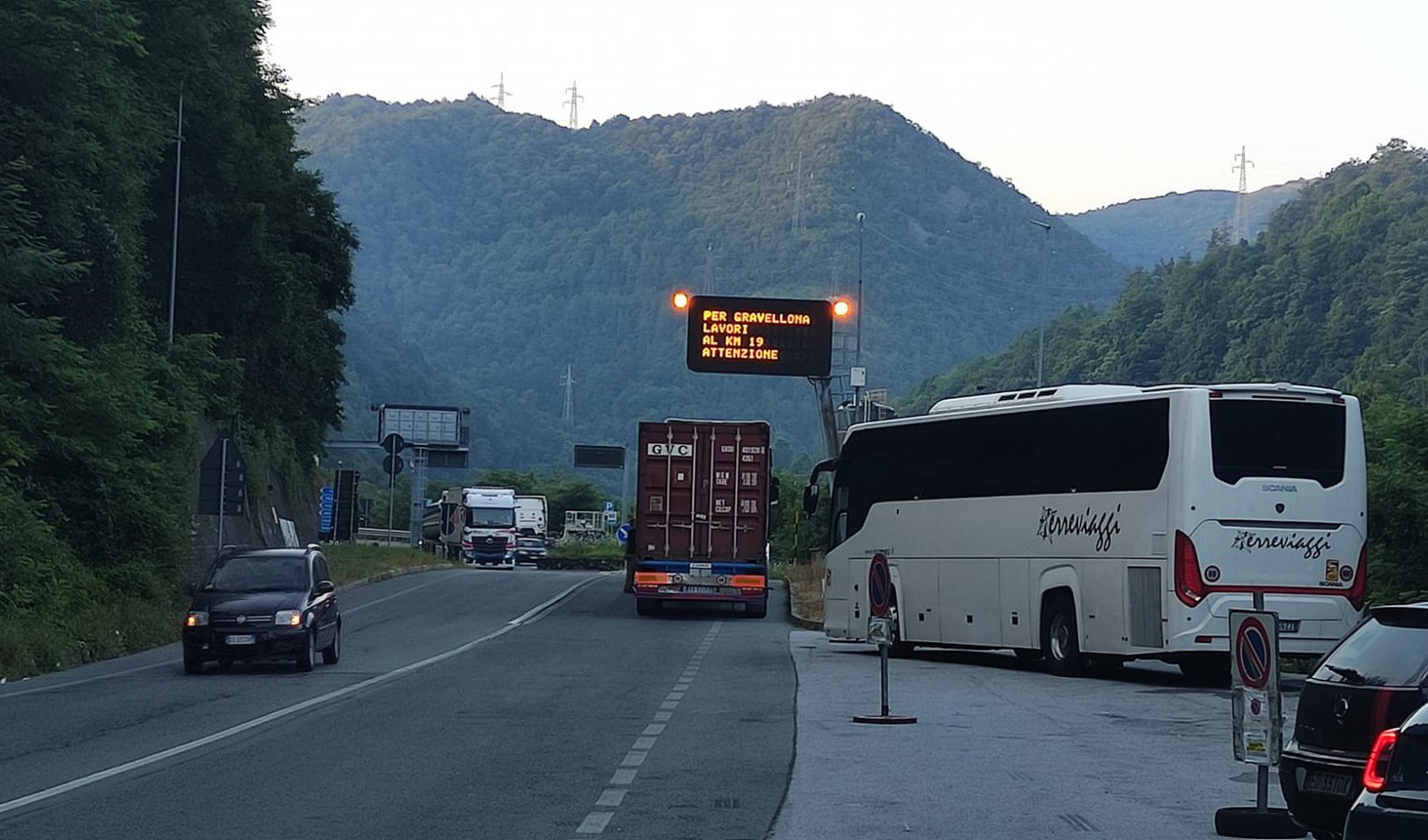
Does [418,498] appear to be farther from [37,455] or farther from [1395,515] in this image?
[1395,515]

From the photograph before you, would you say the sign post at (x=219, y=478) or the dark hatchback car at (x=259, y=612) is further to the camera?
the sign post at (x=219, y=478)

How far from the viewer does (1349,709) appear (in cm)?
920

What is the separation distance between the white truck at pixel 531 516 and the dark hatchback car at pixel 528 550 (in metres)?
2.85

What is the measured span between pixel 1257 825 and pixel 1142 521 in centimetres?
1268

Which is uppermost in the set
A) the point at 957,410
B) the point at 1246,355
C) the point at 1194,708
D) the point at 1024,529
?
the point at 1246,355

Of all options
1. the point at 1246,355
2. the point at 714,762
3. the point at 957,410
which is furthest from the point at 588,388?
the point at 714,762

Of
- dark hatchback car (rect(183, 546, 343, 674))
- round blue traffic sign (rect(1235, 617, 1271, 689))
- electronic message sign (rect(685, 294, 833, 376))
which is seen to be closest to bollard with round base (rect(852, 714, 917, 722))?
round blue traffic sign (rect(1235, 617, 1271, 689))

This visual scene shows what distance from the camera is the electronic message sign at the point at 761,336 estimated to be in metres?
42.4

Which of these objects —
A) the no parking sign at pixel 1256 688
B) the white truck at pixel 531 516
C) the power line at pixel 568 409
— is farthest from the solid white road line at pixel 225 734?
the power line at pixel 568 409

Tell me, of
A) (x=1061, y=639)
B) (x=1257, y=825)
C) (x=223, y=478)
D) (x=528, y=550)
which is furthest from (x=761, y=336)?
(x=528, y=550)

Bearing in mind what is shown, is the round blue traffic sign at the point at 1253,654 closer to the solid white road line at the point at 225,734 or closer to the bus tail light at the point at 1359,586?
the solid white road line at the point at 225,734

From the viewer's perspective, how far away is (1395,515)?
91.0 ft

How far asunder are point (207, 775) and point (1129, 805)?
6.41 meters

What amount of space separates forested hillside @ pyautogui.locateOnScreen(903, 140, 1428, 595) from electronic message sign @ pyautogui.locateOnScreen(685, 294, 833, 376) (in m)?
39.7
